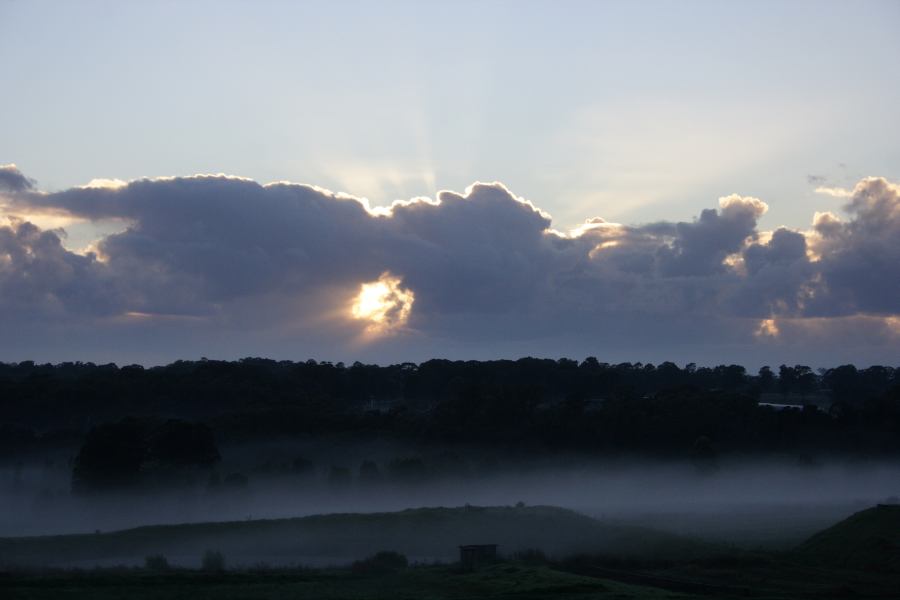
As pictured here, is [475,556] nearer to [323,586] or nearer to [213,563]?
[323,586]

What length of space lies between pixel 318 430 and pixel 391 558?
83579 millimetres

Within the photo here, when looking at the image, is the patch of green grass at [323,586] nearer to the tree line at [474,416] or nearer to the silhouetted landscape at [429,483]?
the silhouetted landscape at [429,483]

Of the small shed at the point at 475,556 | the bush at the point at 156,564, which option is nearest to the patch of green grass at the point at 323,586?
the small shed at the point at 475,556

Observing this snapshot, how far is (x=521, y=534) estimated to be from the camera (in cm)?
6719

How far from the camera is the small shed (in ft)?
165

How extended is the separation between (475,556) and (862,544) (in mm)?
21174

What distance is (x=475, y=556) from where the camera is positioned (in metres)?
50.8

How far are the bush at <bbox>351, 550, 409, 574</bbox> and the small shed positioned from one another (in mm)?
3607

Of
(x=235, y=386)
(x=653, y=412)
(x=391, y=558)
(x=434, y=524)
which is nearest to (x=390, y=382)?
(x=235, y=386)

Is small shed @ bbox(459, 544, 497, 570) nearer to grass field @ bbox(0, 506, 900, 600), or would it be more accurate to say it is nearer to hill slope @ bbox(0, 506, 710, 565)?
grass field @ bbox(0, 506, 900, 600)

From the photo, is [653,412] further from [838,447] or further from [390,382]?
[390,382]

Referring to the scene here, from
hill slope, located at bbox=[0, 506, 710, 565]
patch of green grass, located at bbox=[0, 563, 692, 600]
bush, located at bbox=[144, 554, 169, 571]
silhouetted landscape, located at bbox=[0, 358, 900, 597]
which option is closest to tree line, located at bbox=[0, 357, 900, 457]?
silhouetted landscape, located at bbox=[0, 358, 900, 597]

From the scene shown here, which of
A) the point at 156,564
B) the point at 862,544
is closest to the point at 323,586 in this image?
the point at 156,564

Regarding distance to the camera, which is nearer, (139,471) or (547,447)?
(139,471)
